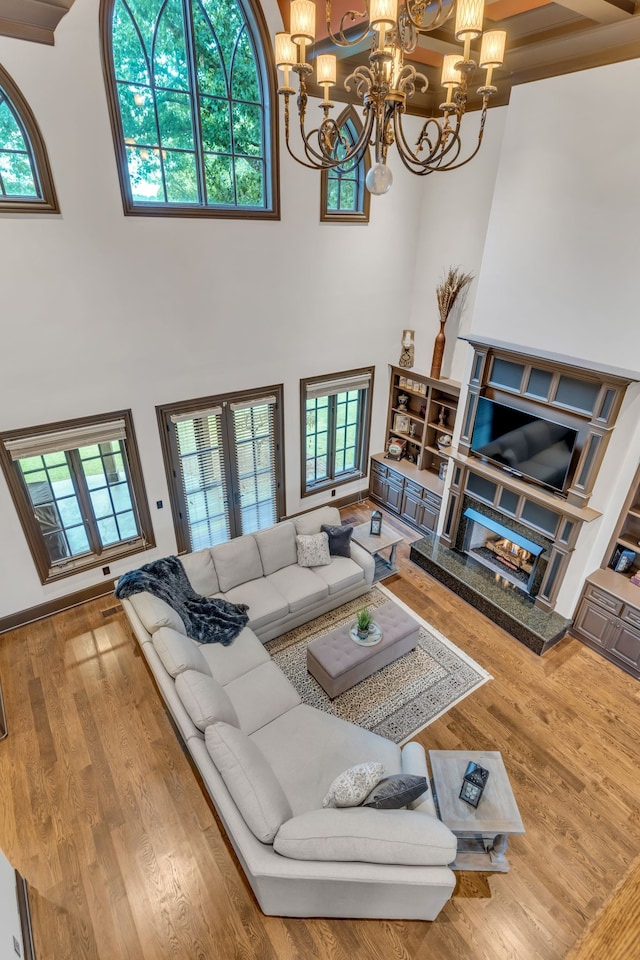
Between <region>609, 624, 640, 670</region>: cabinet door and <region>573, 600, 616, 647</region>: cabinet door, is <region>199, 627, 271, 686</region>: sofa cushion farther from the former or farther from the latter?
<region>609, 624, 640, 670</region>: cabinet door

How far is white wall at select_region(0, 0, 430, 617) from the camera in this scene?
4188 mm

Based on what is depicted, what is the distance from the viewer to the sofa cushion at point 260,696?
3943 millimetres

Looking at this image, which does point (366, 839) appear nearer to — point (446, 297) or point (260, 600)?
point (260, 600)

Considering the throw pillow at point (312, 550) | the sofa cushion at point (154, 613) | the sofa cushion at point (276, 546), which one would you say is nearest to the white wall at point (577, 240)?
the throw pillow at point (312, 550)

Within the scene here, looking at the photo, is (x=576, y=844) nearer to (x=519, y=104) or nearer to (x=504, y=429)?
(x=504, y=429)

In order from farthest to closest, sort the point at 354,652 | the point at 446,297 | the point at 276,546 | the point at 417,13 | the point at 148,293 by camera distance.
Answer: the point at 446,297 < the point at 276,546 < the point at 148,293 < the point at 354,652 < the point at 417,13

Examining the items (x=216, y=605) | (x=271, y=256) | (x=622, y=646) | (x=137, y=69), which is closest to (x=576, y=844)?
(x=622, y=646)

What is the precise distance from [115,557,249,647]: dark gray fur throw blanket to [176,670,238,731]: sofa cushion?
839 millimetres

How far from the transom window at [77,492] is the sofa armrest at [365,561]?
8.22 feet

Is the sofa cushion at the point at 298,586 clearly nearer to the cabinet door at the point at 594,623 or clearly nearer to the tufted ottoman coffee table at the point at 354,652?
the tufted ottoman coffee table at the point at 354,652

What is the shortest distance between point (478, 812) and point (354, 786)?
0.95m

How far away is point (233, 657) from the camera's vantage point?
14.8 ft

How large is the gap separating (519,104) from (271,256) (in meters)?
2.82

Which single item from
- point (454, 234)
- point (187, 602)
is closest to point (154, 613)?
point (187, 602)
